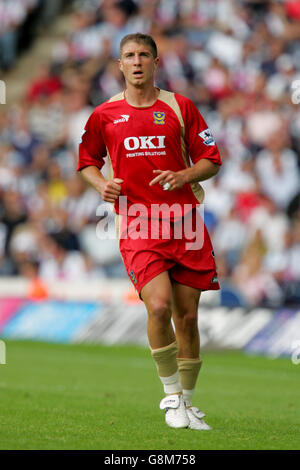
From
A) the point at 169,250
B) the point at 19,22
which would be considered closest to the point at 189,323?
the point at 169,250

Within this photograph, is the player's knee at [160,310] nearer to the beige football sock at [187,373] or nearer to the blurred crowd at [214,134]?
the beige football sock at [187,373]

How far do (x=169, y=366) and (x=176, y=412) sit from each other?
329 mm

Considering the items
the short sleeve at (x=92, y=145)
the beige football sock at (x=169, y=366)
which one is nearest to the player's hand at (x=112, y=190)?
the short sleeve at (x=92, y=145)

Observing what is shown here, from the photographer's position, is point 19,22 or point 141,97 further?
point 19,22

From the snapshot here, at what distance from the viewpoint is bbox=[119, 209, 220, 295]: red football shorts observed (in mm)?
6824

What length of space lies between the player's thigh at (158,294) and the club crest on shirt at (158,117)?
112 cm

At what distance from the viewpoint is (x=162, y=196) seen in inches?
273

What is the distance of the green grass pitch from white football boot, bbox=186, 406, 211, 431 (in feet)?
0.29

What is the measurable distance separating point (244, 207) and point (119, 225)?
9.19m

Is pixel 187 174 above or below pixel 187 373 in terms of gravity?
above

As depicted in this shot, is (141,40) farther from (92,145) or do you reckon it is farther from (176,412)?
(176,412)

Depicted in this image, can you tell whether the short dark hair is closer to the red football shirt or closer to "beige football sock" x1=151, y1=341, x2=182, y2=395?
the red football shirt

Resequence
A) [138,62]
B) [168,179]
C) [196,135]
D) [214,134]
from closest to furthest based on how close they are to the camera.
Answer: [168,179]
[138,62]
[196,135]
[214,134]

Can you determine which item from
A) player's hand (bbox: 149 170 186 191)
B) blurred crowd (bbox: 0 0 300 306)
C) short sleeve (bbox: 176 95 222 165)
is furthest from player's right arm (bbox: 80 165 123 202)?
blurred crowd (bbox: 0 0 300 306)
